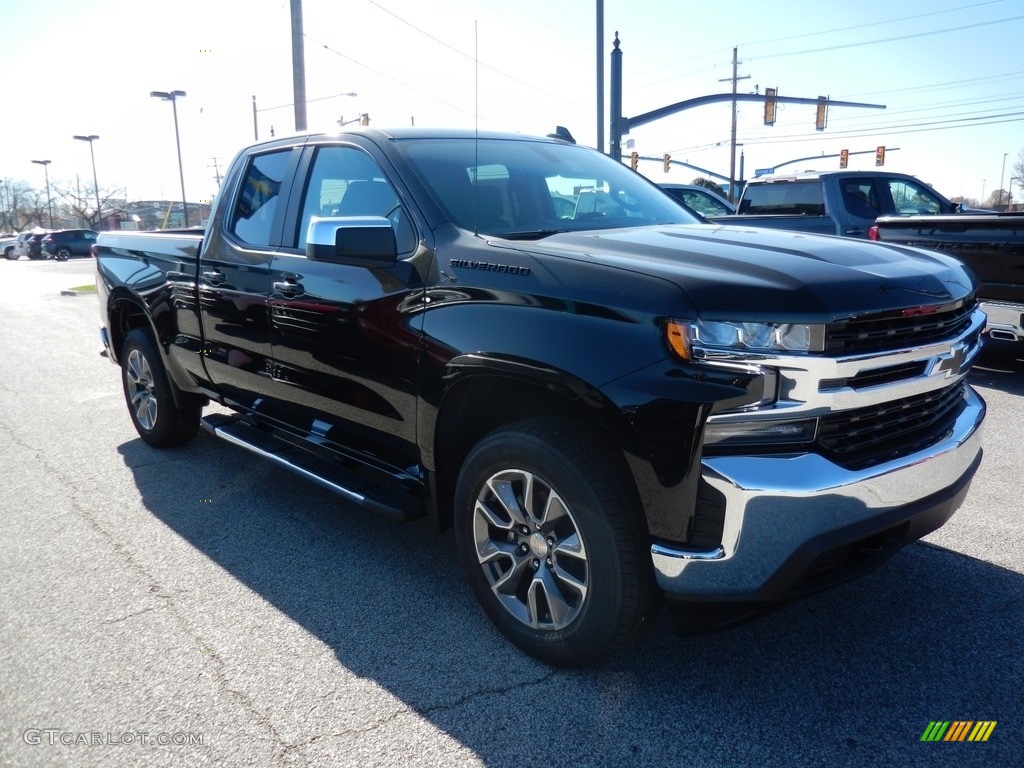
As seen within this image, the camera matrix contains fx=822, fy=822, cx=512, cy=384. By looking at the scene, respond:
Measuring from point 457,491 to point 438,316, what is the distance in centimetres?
65

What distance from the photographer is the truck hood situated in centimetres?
230

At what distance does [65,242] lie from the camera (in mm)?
42000

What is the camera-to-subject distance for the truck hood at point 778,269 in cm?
230

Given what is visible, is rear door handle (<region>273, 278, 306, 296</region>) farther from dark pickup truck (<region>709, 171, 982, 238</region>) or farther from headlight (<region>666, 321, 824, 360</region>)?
dark pickup truck (<region>709, 171, 982, 238</region>)

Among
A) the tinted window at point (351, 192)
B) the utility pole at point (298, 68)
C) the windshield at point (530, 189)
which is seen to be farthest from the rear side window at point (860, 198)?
the utility pole at point (298, 68)

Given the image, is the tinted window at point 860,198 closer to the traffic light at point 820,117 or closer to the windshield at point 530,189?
the windshield at point 530,189

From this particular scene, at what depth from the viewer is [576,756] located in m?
2.39

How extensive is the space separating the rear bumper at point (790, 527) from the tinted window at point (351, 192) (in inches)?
63.2

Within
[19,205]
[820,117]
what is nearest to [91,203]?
[19,205]

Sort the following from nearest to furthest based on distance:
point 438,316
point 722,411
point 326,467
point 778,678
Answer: point 722,411
point 778,678
point 438,316
point 326,467

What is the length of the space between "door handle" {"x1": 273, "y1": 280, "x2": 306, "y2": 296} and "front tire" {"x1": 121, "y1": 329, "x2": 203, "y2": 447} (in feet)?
5.85

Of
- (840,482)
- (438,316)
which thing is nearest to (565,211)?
(438,316)

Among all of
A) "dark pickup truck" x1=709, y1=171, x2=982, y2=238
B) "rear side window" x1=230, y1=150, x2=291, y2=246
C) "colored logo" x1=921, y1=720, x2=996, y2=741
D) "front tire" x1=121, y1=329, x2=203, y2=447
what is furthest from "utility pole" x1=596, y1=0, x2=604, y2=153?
"colored logo" x1=921, y1=720, x2=996, y2=741

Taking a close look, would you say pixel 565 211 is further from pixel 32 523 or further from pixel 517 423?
pixel 32 523
